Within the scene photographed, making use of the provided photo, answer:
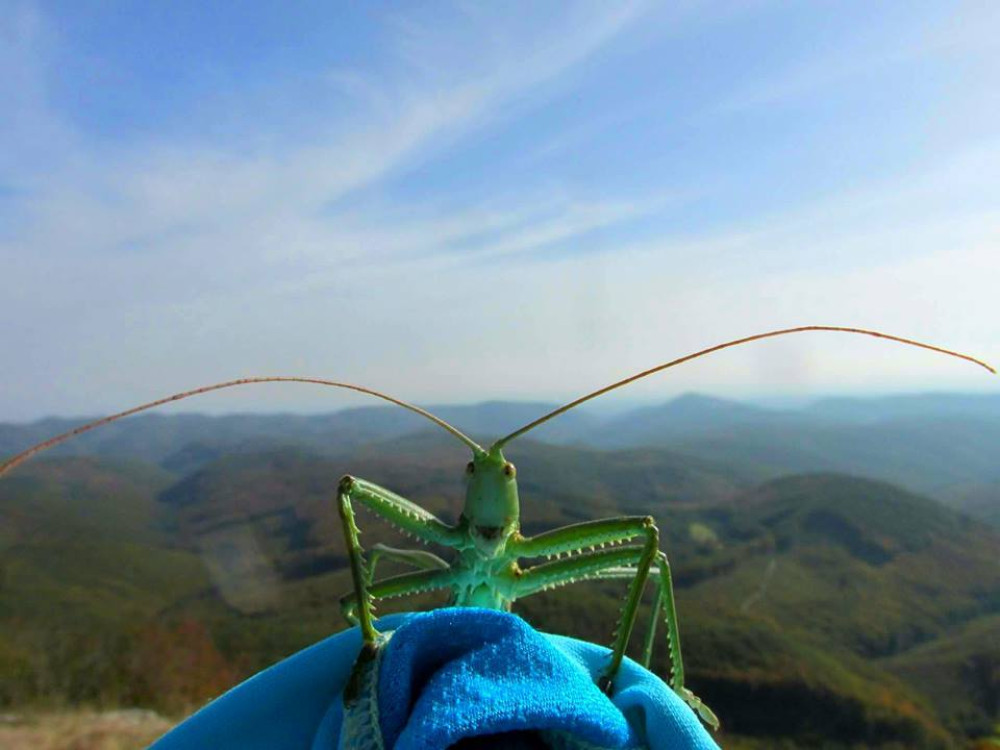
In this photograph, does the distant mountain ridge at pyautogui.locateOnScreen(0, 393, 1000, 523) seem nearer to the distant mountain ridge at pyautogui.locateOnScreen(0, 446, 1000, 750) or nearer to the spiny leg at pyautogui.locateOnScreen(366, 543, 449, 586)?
the distant mountain ridge at pyautogui.locateOnScreen(0, 446, 1000, 750)

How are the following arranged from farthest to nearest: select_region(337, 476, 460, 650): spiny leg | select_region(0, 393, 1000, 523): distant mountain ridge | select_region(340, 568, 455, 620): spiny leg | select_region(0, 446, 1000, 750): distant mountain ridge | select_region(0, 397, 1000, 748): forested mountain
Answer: select_region(0, 393, 1000, 523): distant mountain ridge
select_region(0, 446, 1000, 750): distant mountain ridge
select_region(0, 397, 1000, 748): forested mountain
select_region(340, 568, 455, 620): spiny leg
select_region(337, 476, 460, 650): spiny leg

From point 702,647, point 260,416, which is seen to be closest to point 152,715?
point 702,647

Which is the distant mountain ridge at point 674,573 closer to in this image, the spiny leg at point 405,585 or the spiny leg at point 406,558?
the spiny leg at point 406,558

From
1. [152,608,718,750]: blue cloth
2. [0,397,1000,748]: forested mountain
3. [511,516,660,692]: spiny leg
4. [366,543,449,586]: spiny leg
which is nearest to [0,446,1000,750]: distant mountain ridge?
[0,397,1000,748]: forested mountain

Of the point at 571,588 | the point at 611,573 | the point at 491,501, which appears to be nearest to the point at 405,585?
the point at 491,501

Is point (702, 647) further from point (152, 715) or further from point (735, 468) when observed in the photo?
point (735, 468)

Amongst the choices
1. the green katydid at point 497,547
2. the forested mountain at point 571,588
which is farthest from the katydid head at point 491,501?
the forested mountain at point 571,588
